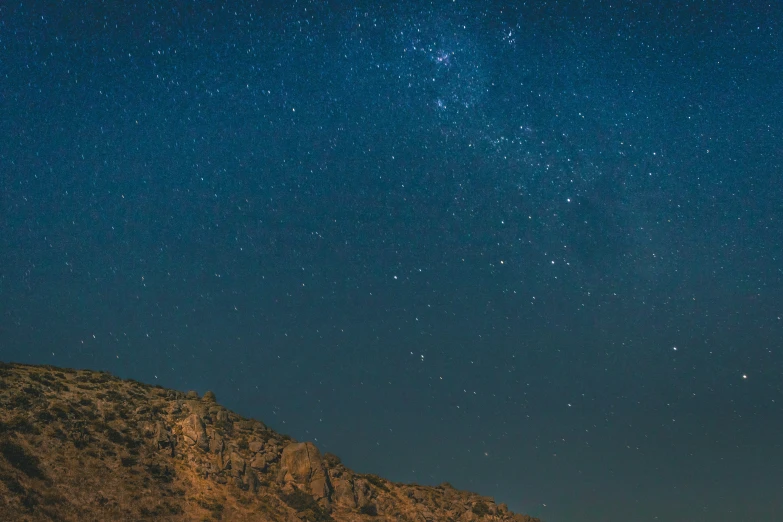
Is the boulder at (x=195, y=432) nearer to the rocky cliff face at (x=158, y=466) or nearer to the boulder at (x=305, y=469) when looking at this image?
the rocky cliff face at (x=158, y=466)

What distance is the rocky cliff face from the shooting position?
3569 cm

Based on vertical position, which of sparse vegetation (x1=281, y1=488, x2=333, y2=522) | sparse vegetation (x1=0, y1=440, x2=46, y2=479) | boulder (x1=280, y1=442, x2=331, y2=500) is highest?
boulder (x1=280, y1=442, x2=331, y2=500)

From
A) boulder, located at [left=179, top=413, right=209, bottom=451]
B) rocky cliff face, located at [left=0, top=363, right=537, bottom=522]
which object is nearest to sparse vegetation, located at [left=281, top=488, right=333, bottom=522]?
rocky cliff face, located at [left=0, top=363, right=537, bottom=522]

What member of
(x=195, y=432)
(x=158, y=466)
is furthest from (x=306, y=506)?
(x=158, y=466)

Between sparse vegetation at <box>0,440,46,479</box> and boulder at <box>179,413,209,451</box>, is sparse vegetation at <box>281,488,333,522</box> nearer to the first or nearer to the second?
boulder at <box>179,413,209,451</box>

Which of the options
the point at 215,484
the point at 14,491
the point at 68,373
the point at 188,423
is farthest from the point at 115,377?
the point at 14,491

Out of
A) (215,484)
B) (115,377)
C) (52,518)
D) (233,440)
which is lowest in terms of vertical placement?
(52,518)

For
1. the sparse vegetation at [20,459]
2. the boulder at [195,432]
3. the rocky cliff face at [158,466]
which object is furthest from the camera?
the boulder at [195,432]

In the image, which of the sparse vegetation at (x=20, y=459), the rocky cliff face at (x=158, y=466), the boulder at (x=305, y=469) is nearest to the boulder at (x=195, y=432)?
the rocky cliff face at (x=158, y=466)

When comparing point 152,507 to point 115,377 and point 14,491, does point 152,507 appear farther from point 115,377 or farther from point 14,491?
point 115,377

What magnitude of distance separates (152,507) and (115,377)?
961 inches

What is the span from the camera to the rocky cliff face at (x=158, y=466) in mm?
35688

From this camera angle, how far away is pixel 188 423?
49688 mm

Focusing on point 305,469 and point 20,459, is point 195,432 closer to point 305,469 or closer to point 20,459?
point 305,469
